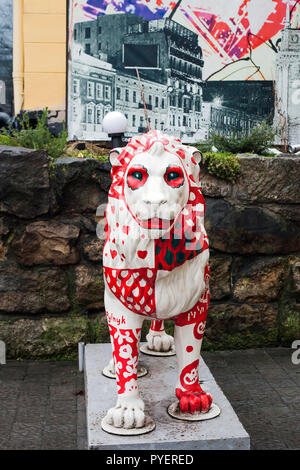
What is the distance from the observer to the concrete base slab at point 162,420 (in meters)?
2.42

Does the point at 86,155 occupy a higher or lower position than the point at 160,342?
higher

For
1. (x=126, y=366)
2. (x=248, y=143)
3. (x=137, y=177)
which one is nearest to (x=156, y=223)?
(x=137, y=177)

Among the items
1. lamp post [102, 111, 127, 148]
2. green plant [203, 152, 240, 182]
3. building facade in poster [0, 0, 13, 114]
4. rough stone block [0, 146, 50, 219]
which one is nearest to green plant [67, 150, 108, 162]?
lamp post [102, 111, 127, 148]

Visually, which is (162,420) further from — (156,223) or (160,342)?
(156,223)

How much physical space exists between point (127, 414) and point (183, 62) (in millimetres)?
4110

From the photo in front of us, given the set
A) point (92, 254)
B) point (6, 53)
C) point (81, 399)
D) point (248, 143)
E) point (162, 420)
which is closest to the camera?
point (162, 420)

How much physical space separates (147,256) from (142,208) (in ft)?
0.68

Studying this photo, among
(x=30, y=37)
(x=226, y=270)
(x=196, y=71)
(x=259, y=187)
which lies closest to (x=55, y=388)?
(x=226, y=270)

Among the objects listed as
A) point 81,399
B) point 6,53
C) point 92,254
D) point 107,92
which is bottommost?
point 81,399

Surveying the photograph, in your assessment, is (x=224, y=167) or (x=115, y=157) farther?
(x=224, y=167)

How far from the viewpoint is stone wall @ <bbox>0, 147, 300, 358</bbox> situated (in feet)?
12.6

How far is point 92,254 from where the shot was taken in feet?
12.8

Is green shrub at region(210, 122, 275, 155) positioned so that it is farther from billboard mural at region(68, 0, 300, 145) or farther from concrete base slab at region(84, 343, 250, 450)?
concrete base slab at region(84, 343, 250, 450)

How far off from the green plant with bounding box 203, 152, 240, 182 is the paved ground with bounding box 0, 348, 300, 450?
45.8 inches
